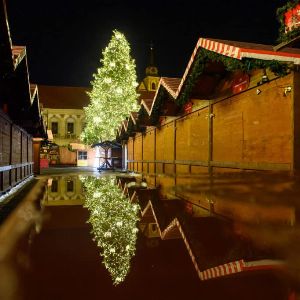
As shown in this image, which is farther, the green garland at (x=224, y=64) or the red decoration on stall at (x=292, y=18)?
the green garland at (x=224, y=64)

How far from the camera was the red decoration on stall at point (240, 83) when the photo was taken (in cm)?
971

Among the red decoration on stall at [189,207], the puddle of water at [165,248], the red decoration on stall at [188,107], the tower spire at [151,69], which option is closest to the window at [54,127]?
the tower spire at [151,69]

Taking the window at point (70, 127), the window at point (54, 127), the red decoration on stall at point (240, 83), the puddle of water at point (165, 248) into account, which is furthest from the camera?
the window at point (70, 127)

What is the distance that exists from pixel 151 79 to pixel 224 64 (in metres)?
79.9

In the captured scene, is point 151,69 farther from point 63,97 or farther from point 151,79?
point 63,97

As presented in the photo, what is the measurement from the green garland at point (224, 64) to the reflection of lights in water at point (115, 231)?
14.3 ft

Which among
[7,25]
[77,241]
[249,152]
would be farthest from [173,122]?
[77,241]

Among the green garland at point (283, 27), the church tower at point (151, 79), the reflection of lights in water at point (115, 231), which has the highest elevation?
the church tower at point (151, 79)

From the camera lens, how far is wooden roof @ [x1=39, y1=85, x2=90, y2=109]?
6009cm

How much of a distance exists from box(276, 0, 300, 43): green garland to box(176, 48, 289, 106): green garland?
0.56 metres

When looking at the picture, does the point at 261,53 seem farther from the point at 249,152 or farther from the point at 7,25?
the point at 7,25

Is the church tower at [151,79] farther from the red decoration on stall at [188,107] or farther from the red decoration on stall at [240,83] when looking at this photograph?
the red decoration on stall at [240,83]

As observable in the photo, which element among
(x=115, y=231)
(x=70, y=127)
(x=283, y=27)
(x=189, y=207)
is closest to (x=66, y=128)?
(x=70, y=127)

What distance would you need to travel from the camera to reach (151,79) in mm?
87375
